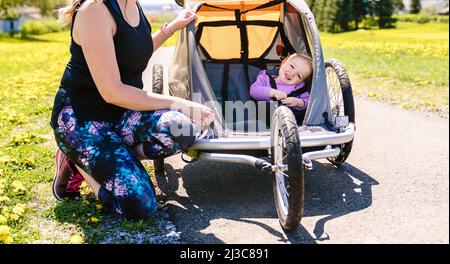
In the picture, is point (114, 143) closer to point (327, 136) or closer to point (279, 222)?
point (279, 222)

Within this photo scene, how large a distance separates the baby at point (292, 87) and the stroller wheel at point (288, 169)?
818 mm

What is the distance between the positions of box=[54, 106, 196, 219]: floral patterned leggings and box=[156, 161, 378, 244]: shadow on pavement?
36 centimetres

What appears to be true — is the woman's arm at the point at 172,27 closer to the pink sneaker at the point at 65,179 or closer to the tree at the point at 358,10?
the pink sneaker at the point at 65,179

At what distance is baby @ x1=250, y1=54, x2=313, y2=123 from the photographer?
3998 mm

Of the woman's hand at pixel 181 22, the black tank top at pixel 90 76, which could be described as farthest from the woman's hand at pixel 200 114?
the woman's hand at pixel 181 22

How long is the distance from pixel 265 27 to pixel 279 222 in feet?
7.88

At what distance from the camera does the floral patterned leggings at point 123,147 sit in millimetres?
3031

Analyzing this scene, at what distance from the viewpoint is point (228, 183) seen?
13.2 ft

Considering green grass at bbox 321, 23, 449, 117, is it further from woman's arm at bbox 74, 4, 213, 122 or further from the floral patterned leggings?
woman's arm at bbox 74, 4, 213, 122

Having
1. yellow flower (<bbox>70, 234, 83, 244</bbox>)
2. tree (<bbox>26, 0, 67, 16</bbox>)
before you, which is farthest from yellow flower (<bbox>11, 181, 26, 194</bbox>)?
tree (<bbox>26, 0, 67, 16</bbox>)

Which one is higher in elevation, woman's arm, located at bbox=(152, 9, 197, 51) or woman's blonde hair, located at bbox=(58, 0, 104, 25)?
woman's blonde hair, located at bbox=(58, 0, 104, 25)

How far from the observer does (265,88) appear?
13.8 feet

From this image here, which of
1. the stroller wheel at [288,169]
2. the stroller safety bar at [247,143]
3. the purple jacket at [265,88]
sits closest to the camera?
the stroller wheel at [288,169]
